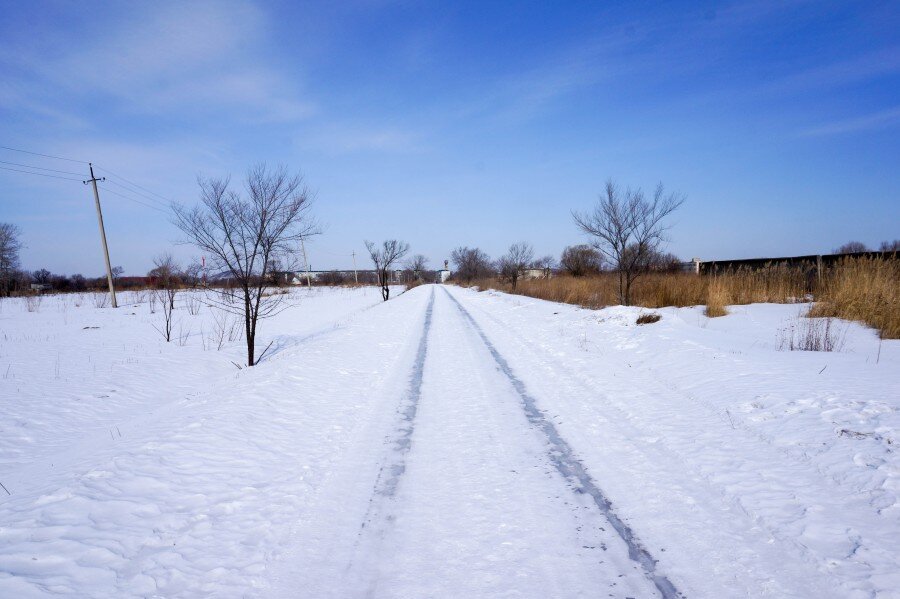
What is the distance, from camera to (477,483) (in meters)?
3.33

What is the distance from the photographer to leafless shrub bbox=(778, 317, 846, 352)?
7.28 m

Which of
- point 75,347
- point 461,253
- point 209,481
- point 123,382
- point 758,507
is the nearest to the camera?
point 758,507

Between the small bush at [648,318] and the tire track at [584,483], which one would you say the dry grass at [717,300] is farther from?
the tire track at [584,483]

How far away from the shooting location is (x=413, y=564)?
7.82ft

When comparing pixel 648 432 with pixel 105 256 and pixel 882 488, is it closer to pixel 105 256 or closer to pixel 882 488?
pixel 882 488

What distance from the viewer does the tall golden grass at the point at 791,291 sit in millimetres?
8297

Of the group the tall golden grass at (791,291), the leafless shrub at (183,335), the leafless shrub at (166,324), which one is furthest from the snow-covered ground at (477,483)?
the leafless shrub at (166,324)

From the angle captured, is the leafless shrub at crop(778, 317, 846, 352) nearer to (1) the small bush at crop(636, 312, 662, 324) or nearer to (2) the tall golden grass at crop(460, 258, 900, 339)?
(2) the tall golden grass at crop(460, 258, 900, 339)

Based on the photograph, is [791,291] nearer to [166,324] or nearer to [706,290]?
[706,290]

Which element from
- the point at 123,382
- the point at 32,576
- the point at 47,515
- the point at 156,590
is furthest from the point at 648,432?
the point at 123,382

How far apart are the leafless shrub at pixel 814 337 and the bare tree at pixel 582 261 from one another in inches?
1337

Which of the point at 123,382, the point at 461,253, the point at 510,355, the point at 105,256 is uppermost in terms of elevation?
the point at 461,253

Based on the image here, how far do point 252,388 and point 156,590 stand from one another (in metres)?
4.47

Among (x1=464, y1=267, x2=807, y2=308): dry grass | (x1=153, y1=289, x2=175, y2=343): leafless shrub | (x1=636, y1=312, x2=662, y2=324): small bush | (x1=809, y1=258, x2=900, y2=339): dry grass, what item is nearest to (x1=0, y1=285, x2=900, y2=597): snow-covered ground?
(x1=809, y1=258, x2=900, y2=339): dry grass
